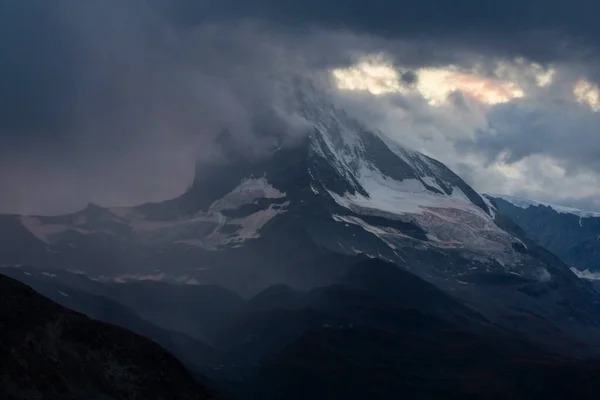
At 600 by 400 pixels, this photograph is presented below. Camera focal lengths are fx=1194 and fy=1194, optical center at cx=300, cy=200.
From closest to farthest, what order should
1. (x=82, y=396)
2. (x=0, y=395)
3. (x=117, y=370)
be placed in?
(x=0, y=395) < (x=82, y=396) < (x=117, y=370)

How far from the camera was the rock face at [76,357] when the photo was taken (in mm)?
146250

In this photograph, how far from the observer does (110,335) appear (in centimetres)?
16200

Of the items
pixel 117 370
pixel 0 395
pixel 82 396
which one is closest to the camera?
pixel 0 395

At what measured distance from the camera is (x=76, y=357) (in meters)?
155

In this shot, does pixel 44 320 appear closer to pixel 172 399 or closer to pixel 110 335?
pixel 110 335

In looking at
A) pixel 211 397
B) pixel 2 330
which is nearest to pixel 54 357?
pixel 2 330

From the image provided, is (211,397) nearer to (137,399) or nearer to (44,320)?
(137,399)

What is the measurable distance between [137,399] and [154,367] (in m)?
7.40

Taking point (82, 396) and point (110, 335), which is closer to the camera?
point (82, 396)

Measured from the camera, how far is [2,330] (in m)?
153

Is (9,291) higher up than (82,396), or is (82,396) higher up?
(9,291)

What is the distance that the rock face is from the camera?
14625cm

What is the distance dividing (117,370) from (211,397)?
47.0 ft

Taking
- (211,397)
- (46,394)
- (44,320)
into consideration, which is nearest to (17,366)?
(46,394)
